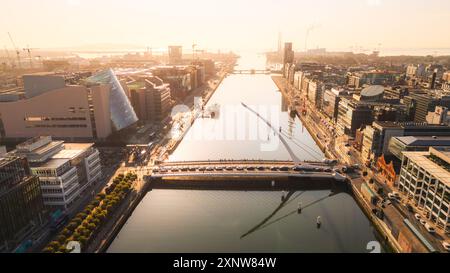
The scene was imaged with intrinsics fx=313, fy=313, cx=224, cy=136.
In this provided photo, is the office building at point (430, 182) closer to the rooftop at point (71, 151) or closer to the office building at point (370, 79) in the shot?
the rooftop at point (71, 151)

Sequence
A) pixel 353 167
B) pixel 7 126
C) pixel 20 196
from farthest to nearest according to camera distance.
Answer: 1. pixel 7 126
2. pixel 353 167
3. pixel 20 196

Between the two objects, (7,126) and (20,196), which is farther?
(7,126)

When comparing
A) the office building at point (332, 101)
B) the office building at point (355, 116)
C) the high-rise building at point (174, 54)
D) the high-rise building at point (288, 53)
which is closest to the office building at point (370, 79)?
the office building at point (332, 101)

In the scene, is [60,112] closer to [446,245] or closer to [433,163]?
[433,163]

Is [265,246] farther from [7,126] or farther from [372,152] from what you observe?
[7,126]

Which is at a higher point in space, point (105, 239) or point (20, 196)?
point (20, 196)
